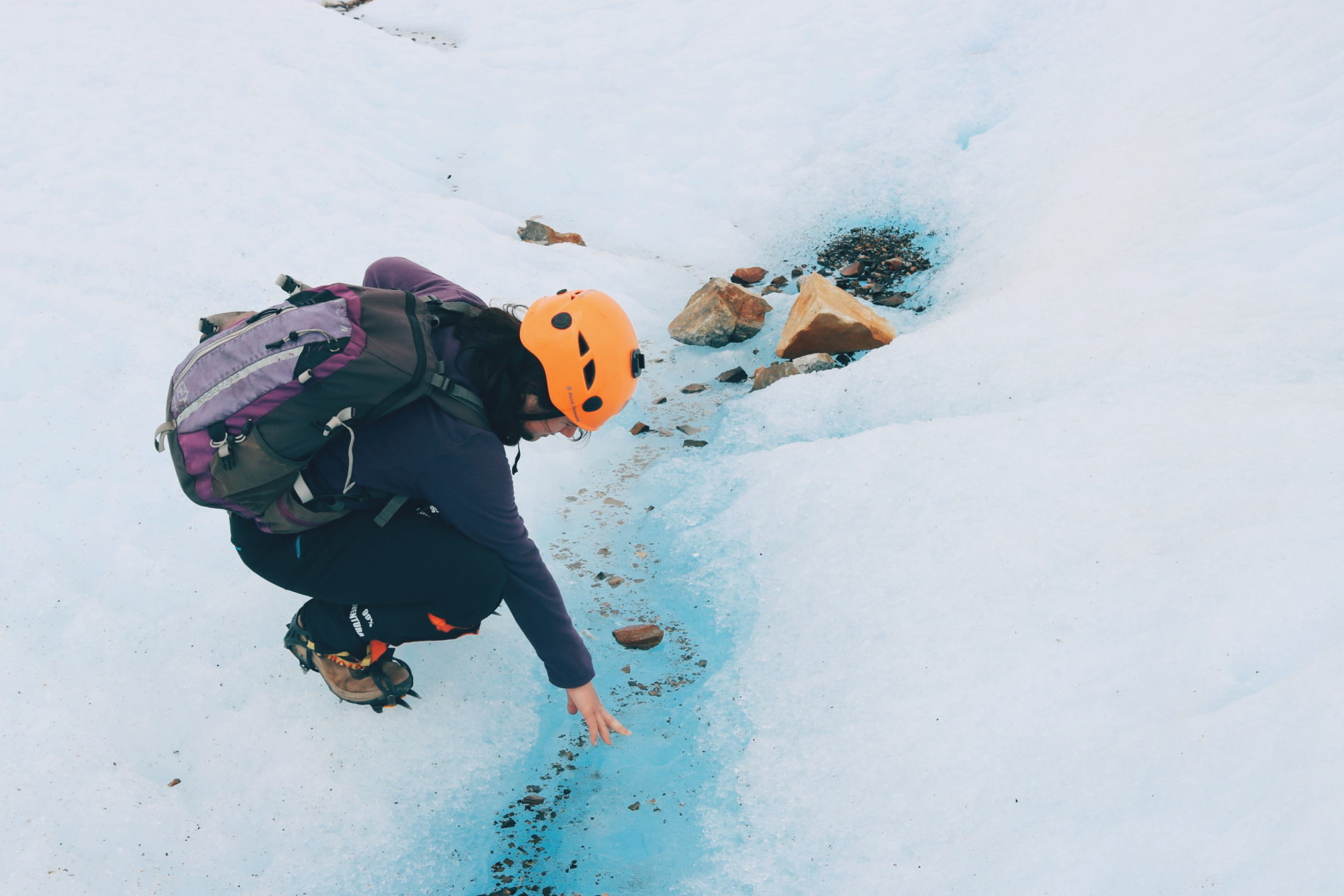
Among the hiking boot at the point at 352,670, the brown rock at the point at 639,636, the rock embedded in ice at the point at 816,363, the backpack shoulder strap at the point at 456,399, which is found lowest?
the brown rock at the point at 639,636

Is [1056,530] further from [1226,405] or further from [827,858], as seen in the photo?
[827,858]

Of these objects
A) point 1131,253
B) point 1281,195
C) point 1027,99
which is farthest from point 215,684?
point 1027,99

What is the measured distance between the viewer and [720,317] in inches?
231

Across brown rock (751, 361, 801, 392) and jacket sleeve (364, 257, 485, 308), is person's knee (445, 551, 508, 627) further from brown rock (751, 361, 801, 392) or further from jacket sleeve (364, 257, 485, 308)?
brown rock (751, 361, 801, 392)

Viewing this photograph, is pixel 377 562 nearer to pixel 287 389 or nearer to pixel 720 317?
pixel 287 389

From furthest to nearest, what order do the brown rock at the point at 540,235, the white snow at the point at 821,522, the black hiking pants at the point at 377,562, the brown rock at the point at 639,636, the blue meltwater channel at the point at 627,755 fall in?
the brown rock at the point at 540,235 < the brown rock at the point at 639,636 < the black hiking pants at the point at 377,562 < the blue meltwater channel at the point at 627,755 < the white snow at the point at 821,522

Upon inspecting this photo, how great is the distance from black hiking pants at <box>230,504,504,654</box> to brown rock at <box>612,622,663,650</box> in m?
0.79

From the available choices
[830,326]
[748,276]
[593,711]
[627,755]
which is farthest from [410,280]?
[748,276]

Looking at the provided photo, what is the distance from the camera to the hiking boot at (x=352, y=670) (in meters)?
3.21

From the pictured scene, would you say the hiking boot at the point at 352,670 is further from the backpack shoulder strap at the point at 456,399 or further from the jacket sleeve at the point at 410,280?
the jacket sleeve at the point at 410,280

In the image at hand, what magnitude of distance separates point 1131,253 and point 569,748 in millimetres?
4124

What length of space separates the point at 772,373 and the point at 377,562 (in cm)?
305

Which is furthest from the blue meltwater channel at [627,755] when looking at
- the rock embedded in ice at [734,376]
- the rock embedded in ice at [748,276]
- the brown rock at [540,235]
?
the brown rock at [540,235]

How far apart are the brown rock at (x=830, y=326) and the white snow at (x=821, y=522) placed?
1.24 feet
